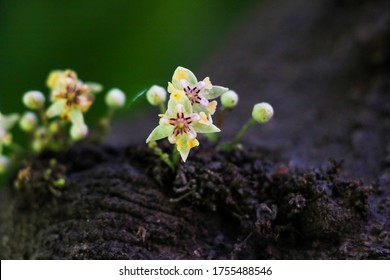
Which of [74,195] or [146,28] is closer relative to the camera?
[74,195]

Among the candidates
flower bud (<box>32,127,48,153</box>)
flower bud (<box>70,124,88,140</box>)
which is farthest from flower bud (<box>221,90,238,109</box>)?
flower bud (<box>32,127,48,153</box>)

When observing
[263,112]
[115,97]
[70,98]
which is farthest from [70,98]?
[263,112]

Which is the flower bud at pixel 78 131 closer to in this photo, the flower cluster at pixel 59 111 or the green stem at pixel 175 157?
the flower cluster at pixel 59 111

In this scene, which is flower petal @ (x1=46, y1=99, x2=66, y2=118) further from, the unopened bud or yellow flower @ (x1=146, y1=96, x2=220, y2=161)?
yellow flower @ (x1=146, y1=96, x2=220, y2=161)
